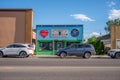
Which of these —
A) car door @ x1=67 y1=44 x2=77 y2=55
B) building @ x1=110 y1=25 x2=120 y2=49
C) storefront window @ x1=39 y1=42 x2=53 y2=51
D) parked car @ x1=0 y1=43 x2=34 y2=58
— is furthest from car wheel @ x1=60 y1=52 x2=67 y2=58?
building @ x1=110 y1=25 x2=120 y2=49

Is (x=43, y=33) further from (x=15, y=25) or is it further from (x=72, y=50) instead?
(x=72, y=50)

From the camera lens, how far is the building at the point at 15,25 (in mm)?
42312

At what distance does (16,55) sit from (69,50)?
5687mm

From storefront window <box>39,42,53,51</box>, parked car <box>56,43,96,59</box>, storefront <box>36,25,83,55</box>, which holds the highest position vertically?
storefront <box>36,25,83,55</box>

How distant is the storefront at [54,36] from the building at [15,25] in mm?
1675

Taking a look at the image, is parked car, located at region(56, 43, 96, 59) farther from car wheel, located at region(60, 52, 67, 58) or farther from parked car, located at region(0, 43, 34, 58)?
parked car, located at region(0, 43, 34, 58)

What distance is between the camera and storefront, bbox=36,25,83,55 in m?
43.3

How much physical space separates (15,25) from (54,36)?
568cm

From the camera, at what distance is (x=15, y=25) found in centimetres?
4234

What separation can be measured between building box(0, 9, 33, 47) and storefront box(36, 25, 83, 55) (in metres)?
1.68

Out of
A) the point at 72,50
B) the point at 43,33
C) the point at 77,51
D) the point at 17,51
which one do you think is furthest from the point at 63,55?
the point at 43,33

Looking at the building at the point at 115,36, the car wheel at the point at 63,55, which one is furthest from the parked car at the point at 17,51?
the building at the point at 115,36

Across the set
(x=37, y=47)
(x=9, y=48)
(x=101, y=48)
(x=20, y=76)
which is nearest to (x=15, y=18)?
(x=37, y=47)

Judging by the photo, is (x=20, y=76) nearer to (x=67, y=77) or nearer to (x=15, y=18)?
(x=67, y=77)
